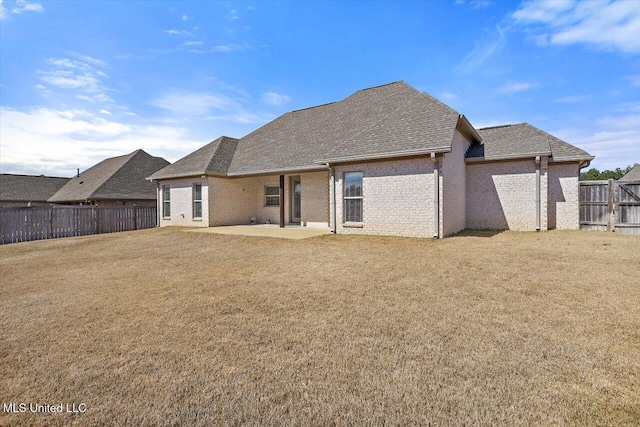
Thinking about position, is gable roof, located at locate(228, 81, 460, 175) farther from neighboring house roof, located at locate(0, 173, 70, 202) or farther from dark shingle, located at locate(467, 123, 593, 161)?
neighboring house roof, located at locate(0, 173, 70, 202)

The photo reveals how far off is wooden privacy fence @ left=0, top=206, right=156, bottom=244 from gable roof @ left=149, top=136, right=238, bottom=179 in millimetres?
3147

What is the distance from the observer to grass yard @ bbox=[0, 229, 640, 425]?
251cm

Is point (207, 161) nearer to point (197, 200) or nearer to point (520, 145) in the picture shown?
point (197, 200)

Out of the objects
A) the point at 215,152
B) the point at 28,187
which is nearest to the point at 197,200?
the point at 215,152

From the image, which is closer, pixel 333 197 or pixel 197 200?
pixel 333 197

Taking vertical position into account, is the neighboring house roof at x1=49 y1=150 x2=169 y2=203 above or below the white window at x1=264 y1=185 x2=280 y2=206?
above

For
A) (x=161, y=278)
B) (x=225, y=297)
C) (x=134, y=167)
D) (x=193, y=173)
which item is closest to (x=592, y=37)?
(x=225, y=297)

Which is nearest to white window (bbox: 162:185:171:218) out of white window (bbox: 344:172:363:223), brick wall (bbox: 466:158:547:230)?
white window (bbox: 344:172:363:223)

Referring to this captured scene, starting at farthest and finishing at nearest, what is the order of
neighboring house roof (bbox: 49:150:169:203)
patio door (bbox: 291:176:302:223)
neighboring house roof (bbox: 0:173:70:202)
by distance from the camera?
neighboring house roof (bbox: 0:173:70:202) < neighboring house roof (bbox: 49:150:169:203) < patio door (bbox: 291:176:302:223)

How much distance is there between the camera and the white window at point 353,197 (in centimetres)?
1265

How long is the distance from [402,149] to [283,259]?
6170 mm

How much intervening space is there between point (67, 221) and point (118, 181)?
325 inches

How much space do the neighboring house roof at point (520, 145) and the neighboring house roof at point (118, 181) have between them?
24114 mm

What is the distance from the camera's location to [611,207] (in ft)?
42.6
